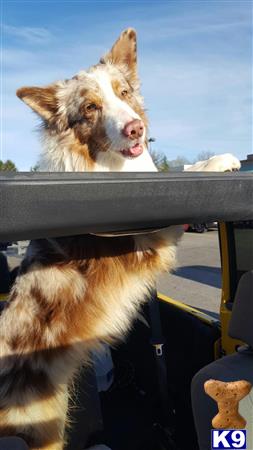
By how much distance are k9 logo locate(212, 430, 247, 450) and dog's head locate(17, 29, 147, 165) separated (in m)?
1.85

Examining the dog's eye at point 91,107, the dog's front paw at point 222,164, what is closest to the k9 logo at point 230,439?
the dog's front paw at point 222,164

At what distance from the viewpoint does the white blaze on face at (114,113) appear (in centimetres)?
282

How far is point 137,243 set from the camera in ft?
6.94

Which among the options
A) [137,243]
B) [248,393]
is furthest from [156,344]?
[248,393]

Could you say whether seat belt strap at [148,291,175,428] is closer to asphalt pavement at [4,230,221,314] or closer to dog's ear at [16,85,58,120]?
dog's ear at [16,85,58,120]

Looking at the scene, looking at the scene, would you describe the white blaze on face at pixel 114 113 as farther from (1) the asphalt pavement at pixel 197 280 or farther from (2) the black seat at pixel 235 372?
(1) the asphalt pavement at pixel 197 280

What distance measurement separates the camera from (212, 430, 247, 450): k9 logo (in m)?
1.51

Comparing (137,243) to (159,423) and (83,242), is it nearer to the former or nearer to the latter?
(83,242)

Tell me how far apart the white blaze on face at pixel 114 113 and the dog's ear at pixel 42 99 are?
1.16ft

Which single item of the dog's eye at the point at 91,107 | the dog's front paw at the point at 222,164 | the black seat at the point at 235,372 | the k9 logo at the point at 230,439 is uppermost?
the dog's eye at the point at 91,107

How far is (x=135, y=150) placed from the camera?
9.43 ft

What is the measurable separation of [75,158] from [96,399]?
60.9 inches

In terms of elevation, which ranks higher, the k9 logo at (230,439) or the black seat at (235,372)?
the black seat at (235,372)

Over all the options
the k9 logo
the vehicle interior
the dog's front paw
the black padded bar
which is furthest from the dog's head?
the k9 logo
